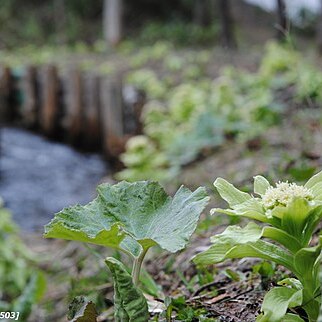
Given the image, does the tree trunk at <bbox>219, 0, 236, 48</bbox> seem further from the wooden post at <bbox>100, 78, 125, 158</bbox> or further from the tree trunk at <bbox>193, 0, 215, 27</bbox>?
the tree trunk at <bbox>193, 0, 215, 27</bbox>

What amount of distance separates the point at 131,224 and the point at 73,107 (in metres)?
8.57

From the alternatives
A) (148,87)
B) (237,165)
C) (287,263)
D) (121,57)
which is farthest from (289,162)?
(121,57)

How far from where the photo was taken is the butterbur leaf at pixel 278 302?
1.08 metres

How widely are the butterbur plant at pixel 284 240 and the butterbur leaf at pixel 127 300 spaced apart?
14 centimetres

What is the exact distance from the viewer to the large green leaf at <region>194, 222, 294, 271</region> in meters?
1.10

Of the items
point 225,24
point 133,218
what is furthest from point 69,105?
point 133,218

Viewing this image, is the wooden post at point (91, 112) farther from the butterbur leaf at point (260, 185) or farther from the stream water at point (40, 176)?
the butterbur leaf at point (260, 185)

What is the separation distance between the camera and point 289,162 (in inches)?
129

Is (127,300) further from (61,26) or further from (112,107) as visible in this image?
(61,26)

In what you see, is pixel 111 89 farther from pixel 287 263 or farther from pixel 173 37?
pixel 173 37

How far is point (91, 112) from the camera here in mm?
9391

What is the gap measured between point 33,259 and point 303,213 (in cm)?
304

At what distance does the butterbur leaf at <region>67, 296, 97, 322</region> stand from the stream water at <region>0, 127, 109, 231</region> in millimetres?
4733

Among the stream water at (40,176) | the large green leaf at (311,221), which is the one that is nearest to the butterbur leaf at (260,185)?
the large green leaf at (311,221)
